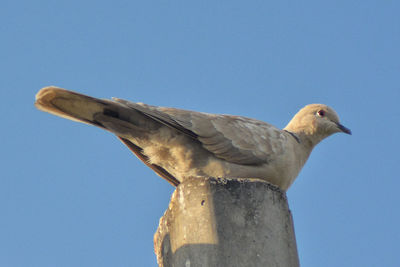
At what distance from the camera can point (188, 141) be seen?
694 centimetres

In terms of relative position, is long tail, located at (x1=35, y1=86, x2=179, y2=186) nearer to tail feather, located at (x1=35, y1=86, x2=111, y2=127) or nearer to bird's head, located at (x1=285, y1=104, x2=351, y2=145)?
tail feather, located at (x1=35, y1=86, x2=111, y2=127)

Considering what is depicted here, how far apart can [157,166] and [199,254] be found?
244 cm

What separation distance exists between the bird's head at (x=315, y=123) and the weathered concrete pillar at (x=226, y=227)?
2.96 meters

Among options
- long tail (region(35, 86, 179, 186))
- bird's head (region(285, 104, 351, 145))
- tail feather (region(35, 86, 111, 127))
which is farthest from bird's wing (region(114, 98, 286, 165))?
bird's head (region(285, 104, 351, 145))

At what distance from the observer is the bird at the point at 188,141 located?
6.64m

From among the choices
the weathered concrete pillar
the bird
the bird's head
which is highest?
the bird's head

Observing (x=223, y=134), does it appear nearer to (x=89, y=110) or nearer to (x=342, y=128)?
(x=89, y=110)

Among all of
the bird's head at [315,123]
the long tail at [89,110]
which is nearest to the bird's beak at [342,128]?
the bird's head at [315,123]

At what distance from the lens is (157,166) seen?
23.8 ft

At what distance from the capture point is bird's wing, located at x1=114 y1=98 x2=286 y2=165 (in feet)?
22.5

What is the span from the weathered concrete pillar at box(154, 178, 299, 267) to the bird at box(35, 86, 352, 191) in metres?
1.27

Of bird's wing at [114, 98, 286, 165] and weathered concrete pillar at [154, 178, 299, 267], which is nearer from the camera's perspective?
weathered concrete pillar at [154, 178, 299, 267]

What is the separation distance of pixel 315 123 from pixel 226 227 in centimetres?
380

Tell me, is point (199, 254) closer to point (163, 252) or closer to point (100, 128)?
point (163, 252)
